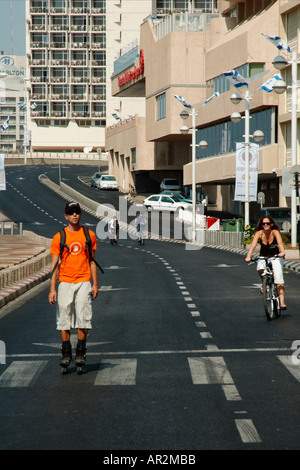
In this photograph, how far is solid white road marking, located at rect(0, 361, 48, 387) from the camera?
890 cm

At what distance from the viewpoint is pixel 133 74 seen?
8938 cm

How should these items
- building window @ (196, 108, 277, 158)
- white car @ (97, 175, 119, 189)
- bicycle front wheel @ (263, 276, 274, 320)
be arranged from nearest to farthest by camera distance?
bicycle front wheel @ (263, 276, 274, 320) → building window @ (196, 108, 277, 158) → white car @ (97, 175, 119, 189)

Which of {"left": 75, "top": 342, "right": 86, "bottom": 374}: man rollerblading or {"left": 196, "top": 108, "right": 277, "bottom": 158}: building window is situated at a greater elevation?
{"left": 196, "top": 108, "right": 277, "bottom": 158}: building window

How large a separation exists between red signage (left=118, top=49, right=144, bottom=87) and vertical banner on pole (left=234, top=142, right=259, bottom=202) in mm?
45844

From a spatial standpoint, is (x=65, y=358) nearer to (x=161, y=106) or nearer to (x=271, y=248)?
(x=271, y=248)

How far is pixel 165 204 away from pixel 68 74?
93.8 m

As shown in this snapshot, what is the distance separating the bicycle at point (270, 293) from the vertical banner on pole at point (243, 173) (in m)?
26.9

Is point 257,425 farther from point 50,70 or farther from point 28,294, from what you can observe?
point 50,70

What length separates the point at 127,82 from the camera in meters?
93.1

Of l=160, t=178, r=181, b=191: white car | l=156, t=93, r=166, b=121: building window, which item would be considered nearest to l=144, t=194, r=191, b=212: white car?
l=160, t=178, r=181, b=191: white car

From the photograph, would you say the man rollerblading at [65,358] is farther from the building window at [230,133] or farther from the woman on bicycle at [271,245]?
the building window at [230,133]

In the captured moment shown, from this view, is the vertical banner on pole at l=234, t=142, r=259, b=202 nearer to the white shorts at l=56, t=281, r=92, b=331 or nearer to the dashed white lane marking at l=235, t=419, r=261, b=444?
the white shorts at l=56, t=281, r=92, b=331

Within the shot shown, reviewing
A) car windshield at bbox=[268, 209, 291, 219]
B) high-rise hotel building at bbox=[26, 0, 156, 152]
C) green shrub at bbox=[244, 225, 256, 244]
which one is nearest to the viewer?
green shrub at bbox=[244, 225, 256, 244]
